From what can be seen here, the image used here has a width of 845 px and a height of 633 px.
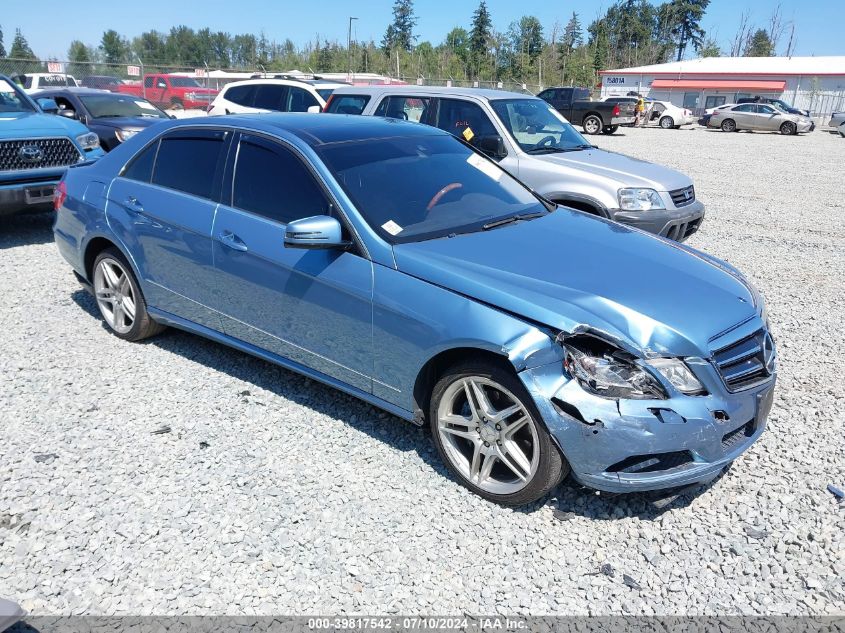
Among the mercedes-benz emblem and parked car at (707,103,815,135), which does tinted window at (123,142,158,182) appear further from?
parked car at (707,103,815,135)

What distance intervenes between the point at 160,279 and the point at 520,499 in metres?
2.93

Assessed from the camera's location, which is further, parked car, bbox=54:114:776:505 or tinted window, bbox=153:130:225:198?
tinted window, bbox=153:130:225:198

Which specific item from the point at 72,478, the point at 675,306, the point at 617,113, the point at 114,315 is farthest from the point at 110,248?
the point at 617,113

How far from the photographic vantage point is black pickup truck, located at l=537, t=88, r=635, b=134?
2714cm

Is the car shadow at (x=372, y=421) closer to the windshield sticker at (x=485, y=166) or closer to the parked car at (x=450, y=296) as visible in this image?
the parked car at (x=450, y=296)

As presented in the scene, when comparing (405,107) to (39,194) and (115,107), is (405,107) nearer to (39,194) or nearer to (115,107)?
(39,194)

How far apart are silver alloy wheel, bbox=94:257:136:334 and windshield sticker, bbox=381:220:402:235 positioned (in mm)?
2368

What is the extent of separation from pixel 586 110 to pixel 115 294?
25.9m

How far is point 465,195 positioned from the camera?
412cm

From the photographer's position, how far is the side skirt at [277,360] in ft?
11.7

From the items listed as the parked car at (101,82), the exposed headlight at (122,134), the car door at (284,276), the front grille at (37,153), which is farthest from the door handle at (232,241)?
the parked car at (101,82)

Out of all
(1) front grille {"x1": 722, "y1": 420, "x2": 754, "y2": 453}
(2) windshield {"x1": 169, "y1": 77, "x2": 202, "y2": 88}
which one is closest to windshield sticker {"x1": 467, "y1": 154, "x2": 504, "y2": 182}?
(1) front grille {"x1": 722, "y1": 420, "x2": 754, "y2": 453}

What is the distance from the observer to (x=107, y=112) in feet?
39.2

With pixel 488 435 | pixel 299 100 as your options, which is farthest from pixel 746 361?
pixel 299 100
